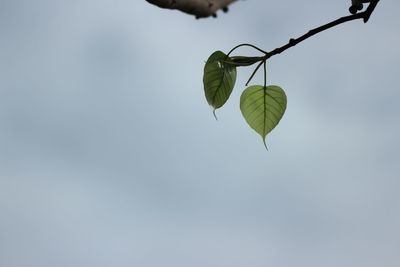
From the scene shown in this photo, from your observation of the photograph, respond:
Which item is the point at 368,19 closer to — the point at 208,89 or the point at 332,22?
the point at 332,22

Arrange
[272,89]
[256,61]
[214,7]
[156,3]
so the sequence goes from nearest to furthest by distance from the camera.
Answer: [156,3], [214,7], [256,61], [272,89]

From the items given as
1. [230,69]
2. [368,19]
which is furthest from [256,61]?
[368,19]

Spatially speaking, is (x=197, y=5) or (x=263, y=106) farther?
(x=263, y=106)

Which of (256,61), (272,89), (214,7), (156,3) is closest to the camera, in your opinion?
(156,3)

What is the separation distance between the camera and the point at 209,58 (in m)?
0.92

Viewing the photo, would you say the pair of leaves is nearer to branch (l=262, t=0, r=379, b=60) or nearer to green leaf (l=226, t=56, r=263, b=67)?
green leaf (l=226, t=56, r=263, b=67)

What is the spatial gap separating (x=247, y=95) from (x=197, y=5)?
1.16 feet

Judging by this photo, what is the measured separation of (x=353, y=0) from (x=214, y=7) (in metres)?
0.22

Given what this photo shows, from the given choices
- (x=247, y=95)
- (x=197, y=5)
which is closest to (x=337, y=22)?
(x=197, y=5)

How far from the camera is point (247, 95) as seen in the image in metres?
0.99

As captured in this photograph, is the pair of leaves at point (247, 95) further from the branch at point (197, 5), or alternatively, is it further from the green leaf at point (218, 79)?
the branch at point (197, 5)

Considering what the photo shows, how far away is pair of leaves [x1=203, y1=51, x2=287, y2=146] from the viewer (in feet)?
3.01

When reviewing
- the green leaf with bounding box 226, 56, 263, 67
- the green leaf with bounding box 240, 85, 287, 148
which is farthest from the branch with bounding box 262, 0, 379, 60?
the green leaf with bounding box 240, 85, 287, 148

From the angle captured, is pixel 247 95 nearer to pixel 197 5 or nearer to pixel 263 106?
pixel 263 106
